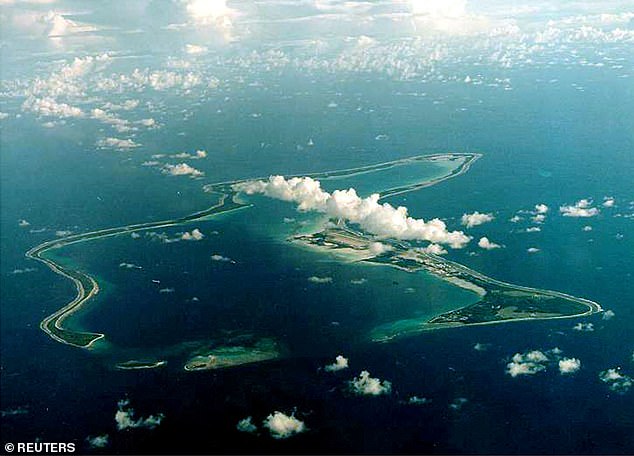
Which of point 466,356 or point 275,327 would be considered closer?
point 466,356

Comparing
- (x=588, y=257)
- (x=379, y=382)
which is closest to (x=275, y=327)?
(x=379, y=382)

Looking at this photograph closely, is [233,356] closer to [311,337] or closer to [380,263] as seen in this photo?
[311,337]

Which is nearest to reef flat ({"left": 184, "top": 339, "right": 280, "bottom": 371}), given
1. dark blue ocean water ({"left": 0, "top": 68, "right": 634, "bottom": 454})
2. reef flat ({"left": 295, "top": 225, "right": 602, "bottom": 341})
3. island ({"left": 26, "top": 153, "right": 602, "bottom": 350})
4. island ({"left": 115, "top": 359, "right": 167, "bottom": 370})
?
island ({"left": 26, "top": 153, "right": 602, "bottom": 350})

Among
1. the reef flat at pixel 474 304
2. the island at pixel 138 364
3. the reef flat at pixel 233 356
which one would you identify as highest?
the island at pixel 138 364

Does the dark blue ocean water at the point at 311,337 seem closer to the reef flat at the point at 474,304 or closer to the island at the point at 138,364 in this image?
the island at the point at 138,364

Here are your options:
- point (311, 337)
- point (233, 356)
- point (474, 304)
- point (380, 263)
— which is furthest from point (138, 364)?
point (474, 304)

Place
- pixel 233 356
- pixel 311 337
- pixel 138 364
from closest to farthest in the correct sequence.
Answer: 1. pixel 138 364
2. pixel 233 356
3. pixel 311 337

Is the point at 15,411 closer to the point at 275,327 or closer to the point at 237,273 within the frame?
the point at 275,327

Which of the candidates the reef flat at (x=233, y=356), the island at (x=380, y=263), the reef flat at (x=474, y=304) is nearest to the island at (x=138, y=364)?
the island at (x=380, y=263)

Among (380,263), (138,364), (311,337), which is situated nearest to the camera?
(138,364)

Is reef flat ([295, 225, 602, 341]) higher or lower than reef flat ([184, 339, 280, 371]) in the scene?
lower

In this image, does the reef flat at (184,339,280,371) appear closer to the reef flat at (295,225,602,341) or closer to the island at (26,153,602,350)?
the island at (26,153,602,350)
